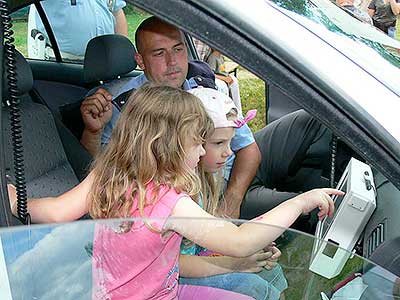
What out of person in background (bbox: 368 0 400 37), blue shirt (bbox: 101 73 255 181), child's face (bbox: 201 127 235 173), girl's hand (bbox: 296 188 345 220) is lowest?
person in background (bbox: 368 0 400 37)

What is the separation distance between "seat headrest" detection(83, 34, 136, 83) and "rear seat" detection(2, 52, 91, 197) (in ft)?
1.54

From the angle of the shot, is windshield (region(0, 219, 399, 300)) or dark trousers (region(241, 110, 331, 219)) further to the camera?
dark trousers (region(241, 110, 331, 219))

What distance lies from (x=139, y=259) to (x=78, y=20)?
2.25 metres

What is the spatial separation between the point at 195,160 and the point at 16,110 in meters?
0.47

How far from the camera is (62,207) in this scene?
5.43ft

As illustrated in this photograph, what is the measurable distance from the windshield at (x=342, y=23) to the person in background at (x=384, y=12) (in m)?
4.88

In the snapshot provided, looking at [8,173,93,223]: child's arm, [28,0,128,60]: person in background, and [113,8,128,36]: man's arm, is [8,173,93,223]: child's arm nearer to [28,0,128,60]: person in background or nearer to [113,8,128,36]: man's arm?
[113,8,128,36]: man's arm

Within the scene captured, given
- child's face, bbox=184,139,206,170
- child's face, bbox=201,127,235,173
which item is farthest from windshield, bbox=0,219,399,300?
child's face, bbox=201,127,235,173

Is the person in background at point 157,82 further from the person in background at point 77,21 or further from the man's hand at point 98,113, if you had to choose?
the person in background at point 77,21

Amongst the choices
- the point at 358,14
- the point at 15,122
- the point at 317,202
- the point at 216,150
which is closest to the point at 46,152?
the point at 216,150

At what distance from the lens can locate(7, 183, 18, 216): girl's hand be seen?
59.2 inches

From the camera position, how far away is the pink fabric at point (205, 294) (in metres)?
1.48

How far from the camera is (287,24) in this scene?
131 cm

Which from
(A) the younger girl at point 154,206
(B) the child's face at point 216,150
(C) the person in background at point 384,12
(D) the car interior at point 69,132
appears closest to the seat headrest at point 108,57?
(D) the car interior at point 69,132
